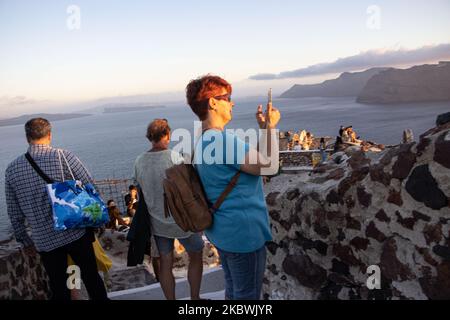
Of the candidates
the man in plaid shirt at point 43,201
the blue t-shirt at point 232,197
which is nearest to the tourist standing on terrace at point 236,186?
the blue t-shirt at point 232,197

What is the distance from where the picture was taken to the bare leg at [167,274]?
3518 millimetres

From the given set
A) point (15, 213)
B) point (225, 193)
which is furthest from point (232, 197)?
point (15, 213)

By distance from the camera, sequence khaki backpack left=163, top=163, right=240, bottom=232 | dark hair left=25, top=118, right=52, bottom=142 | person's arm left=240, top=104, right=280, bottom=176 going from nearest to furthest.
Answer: person's arm left=240, top=104, right=280, bottom=176 < khaki backpack left=163, top=163, right=240, bottom=232 < dark hair left=25, top=118, right=52, bottom=142

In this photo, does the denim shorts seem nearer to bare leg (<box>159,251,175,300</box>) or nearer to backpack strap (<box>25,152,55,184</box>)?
bare leg (<box>159,251,175,300</box>)

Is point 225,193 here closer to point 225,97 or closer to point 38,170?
point 225,97

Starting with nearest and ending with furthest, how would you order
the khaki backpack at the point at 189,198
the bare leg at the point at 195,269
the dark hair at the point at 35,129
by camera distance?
the khaki backpack at the point at 189,198 → the dark hair at the point at 35,129 → the bare leg at the point at 195,269

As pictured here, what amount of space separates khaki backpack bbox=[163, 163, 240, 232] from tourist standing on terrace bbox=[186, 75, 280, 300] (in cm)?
3

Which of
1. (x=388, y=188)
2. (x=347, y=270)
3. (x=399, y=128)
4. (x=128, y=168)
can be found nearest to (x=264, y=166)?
(x=388, y=188)

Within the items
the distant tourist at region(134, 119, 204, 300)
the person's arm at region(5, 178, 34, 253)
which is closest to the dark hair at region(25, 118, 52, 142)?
the person's arm at region(5, 178, 34, 253)

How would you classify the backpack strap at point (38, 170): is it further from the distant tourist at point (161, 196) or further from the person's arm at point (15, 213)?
the distant tourist at point (161, 196)

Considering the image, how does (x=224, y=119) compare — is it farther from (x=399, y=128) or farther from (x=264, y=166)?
(x=399, y=128)

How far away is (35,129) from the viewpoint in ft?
9.48

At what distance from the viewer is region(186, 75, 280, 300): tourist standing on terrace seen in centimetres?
212

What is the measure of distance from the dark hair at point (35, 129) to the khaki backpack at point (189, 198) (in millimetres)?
1222
